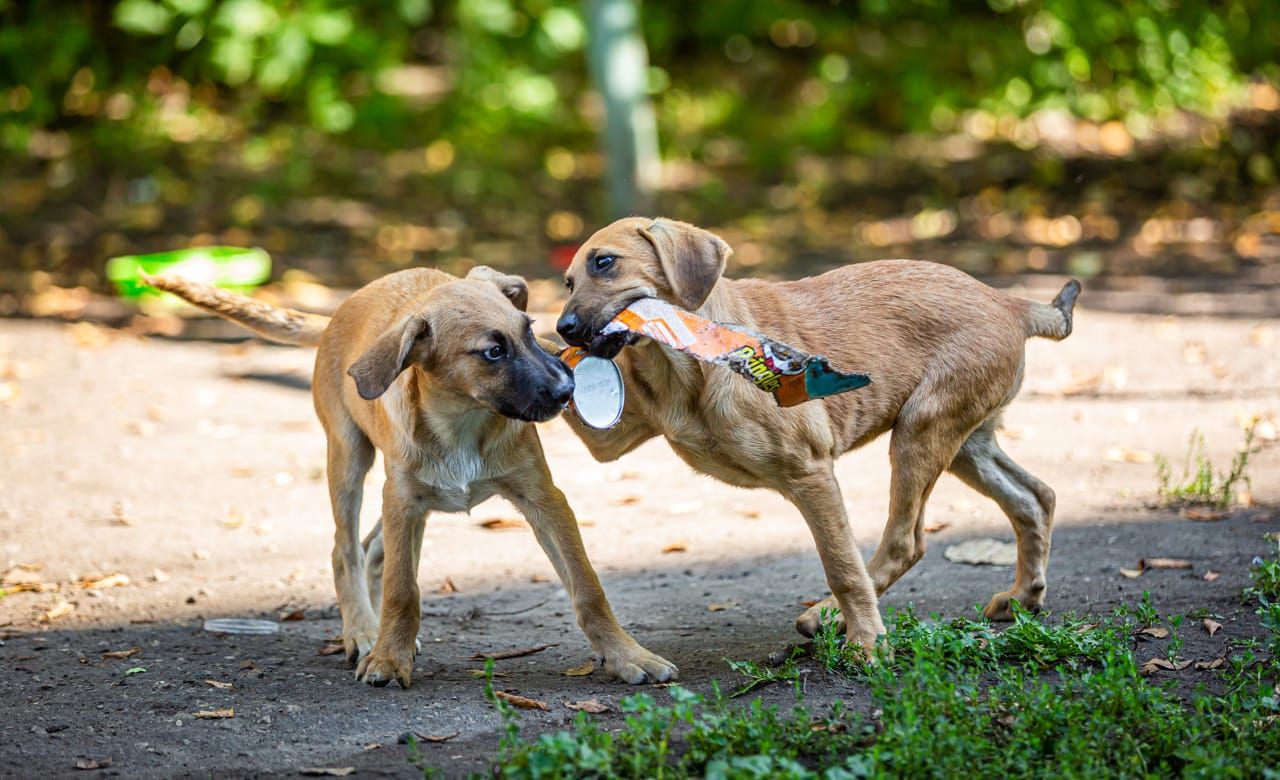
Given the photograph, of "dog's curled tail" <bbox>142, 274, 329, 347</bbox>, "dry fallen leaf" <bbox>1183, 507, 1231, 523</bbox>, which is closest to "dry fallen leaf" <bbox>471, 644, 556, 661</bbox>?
"dog's curled tail" <bbox>142, 274, 329, 347</bbox>

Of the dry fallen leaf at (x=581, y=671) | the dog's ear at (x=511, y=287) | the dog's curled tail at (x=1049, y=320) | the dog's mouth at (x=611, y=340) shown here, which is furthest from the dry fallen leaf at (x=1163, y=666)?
the dog's ear at (x=511, y=287)

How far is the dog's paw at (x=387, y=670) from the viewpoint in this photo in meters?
5.13

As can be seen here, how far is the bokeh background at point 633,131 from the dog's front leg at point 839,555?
25.5ft

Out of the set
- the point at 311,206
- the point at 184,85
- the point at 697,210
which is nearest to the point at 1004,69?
the point at 697,210

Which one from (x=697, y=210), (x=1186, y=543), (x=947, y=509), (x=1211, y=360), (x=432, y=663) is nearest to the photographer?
(x=432, y=663)

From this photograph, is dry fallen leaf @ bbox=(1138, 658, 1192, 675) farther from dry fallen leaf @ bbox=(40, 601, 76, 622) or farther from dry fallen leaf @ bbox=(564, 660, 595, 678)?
dry fallen leaf @ bbox=(40, 601, 76, 622)

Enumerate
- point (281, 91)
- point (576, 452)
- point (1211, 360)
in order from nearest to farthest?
point (576, 452) → point (1211, 360) → point (281, 91)

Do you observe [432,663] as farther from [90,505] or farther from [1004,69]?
[1004,69]

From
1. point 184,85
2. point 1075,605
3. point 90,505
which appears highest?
point 184,85

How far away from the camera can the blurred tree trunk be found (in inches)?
523

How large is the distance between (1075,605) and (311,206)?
1107 centimetres

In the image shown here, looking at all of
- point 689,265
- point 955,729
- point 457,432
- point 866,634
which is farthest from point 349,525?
point 955,729

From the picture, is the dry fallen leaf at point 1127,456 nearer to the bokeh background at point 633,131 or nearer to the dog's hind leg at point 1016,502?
the dog's hind leg at point 1016,502

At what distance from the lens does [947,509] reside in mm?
7250
